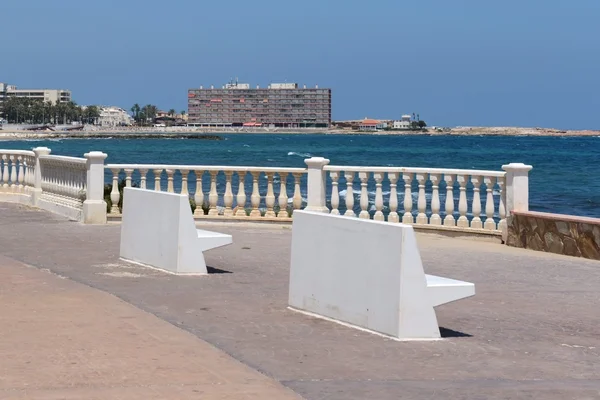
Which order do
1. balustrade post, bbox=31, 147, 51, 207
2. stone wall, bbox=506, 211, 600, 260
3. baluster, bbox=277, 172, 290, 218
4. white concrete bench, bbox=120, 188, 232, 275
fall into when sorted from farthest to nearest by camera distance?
A: balustrade post, bbox=31, 147, 51, 207 < baluster, bbox=277, 172, 290, 218 < stone wall, bbox=506, 211, 600, 260 < white concrete bench, bbox=120, 188, 232, 275

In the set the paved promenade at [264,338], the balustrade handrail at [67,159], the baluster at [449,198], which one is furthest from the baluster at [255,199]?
the paved promenade at [264,338]

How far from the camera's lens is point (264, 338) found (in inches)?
356

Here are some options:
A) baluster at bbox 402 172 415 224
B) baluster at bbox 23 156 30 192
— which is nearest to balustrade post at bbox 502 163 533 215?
baluster at bbox 402 172 415 224

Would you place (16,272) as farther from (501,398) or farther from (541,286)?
(501,398)

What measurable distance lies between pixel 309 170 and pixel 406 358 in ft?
34.6

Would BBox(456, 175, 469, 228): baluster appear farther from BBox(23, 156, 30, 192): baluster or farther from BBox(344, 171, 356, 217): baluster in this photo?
BBox(23, 156, 30, 192): baluster

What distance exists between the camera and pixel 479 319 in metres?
10.2

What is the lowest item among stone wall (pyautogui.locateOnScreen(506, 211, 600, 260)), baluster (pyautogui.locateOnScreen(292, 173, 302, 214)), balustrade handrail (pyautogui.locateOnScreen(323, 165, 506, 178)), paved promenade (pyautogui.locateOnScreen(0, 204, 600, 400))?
paved promenade (pyautogui.locateOnScreen(0, 204, 600, 400))

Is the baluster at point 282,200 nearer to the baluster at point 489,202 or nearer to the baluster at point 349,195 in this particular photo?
the baluster at point 349,195

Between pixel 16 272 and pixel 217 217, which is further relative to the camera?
pixel 217 217

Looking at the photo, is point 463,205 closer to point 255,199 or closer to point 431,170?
point 431,170

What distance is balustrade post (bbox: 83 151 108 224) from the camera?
19047 mm

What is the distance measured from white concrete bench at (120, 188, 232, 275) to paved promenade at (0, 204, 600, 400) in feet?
0.80

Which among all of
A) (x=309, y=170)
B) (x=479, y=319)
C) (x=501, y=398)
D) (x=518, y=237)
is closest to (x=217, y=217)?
(x=309, y=170)
